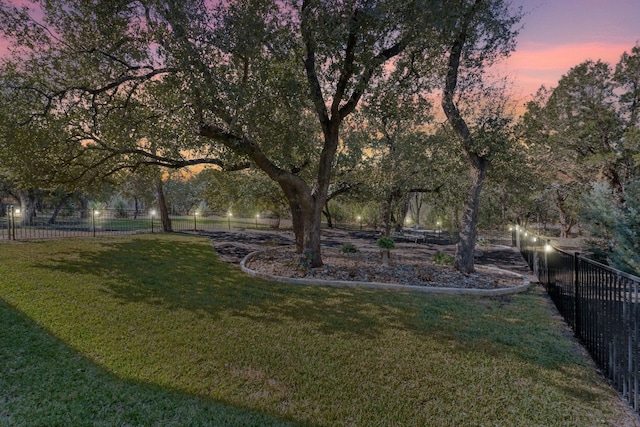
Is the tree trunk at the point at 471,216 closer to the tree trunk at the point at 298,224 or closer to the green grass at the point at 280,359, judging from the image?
the green grass at the point at 280,359

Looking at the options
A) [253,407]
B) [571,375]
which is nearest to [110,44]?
[253,407]

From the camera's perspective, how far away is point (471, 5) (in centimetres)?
762

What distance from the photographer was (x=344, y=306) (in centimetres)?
599

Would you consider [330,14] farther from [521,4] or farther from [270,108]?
[521,4]

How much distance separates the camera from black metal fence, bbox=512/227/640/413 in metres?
3.10

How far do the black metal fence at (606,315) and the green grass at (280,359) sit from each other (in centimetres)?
22

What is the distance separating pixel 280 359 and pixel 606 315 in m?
3.99

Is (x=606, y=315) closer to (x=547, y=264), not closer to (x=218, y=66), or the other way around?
(x=547, y=264)

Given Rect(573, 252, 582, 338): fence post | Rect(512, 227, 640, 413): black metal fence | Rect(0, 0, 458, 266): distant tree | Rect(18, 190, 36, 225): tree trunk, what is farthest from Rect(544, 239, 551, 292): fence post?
Rect(18, 190, 36, 225): tree trunk

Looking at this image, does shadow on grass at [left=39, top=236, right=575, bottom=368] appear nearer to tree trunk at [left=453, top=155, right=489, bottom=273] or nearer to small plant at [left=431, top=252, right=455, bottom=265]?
tree trunk at [left=453, top=155, right=489, bottom=273]

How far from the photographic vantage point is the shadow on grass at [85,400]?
104 inches

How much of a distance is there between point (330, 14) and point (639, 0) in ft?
22.3

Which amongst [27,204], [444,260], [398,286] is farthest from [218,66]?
[27,204]

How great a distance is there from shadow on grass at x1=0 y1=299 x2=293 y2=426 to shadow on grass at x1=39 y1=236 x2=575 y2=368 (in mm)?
2045
